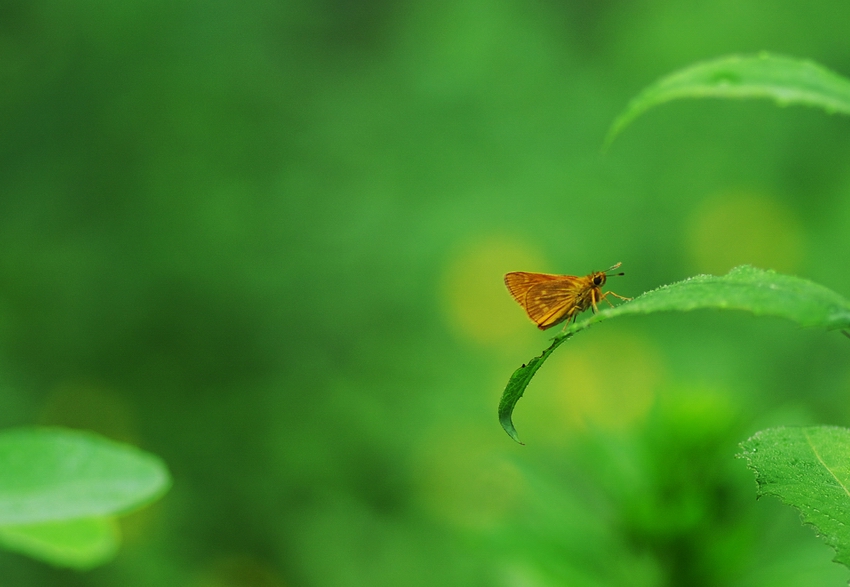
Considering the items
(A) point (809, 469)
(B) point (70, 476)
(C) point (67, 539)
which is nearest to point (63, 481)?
(B) point (70, 476)

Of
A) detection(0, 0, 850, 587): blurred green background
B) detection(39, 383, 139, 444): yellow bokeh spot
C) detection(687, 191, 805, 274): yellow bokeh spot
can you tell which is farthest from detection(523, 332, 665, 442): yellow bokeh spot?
detection(39, 383, 139, 444): yellow bokeh spot

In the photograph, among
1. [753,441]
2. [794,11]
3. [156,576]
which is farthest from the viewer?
[794,11]

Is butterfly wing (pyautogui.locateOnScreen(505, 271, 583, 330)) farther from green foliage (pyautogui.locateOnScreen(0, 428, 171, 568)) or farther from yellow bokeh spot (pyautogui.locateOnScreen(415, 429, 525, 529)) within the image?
yellow bokeh spot (pyautogui.locateOnScreen(415, 429, 525, 529))

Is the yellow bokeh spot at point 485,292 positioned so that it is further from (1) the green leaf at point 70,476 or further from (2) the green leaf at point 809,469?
(2) the green leaf at point 809,469

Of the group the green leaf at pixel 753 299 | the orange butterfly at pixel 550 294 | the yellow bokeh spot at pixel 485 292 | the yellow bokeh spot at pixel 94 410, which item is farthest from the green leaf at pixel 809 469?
the yellow bokeh spot at pixel 94 410

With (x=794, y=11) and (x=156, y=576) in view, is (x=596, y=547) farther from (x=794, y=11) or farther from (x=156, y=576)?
(x=794, y=11)

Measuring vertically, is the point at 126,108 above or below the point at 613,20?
below

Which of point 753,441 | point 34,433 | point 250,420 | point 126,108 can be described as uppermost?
point 126,108

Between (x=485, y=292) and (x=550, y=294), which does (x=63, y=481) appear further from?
(x=485, y=292)

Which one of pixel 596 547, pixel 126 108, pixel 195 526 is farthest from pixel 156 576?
pixel 596 547
